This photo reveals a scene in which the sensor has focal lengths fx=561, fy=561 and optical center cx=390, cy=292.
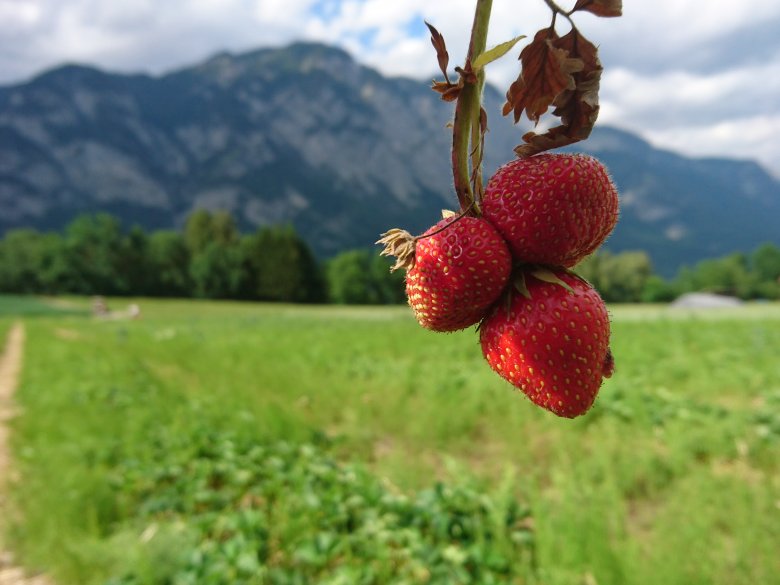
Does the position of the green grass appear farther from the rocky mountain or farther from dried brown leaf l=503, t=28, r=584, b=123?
the rocky mountain

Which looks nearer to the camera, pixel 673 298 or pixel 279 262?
pixel 279 262

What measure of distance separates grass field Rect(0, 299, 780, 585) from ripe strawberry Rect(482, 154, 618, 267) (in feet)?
4.71

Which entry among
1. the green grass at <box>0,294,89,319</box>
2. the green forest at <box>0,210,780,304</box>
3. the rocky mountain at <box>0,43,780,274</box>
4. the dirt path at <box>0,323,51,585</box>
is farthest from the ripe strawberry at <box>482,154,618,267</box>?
the rocky mountain at <box>0,43,780,274</box>

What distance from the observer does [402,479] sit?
4574 millimetres

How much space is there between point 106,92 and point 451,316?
490 ft

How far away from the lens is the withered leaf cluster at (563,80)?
447 millimetres

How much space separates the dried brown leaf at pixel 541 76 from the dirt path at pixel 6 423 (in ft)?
15.2

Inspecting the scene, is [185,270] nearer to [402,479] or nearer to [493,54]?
[402,479]

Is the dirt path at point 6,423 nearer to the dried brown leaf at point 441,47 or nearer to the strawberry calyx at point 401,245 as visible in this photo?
the strawberry calyx at point 401,245

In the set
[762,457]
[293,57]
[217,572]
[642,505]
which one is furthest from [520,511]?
[293,57]

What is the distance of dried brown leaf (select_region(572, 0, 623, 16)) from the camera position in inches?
16.5

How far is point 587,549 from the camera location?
314 centimetres

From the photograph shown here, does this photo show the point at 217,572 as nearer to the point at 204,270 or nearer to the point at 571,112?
the point at 571,112

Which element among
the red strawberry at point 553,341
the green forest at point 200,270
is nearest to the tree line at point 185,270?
the green forest at point 200,270
